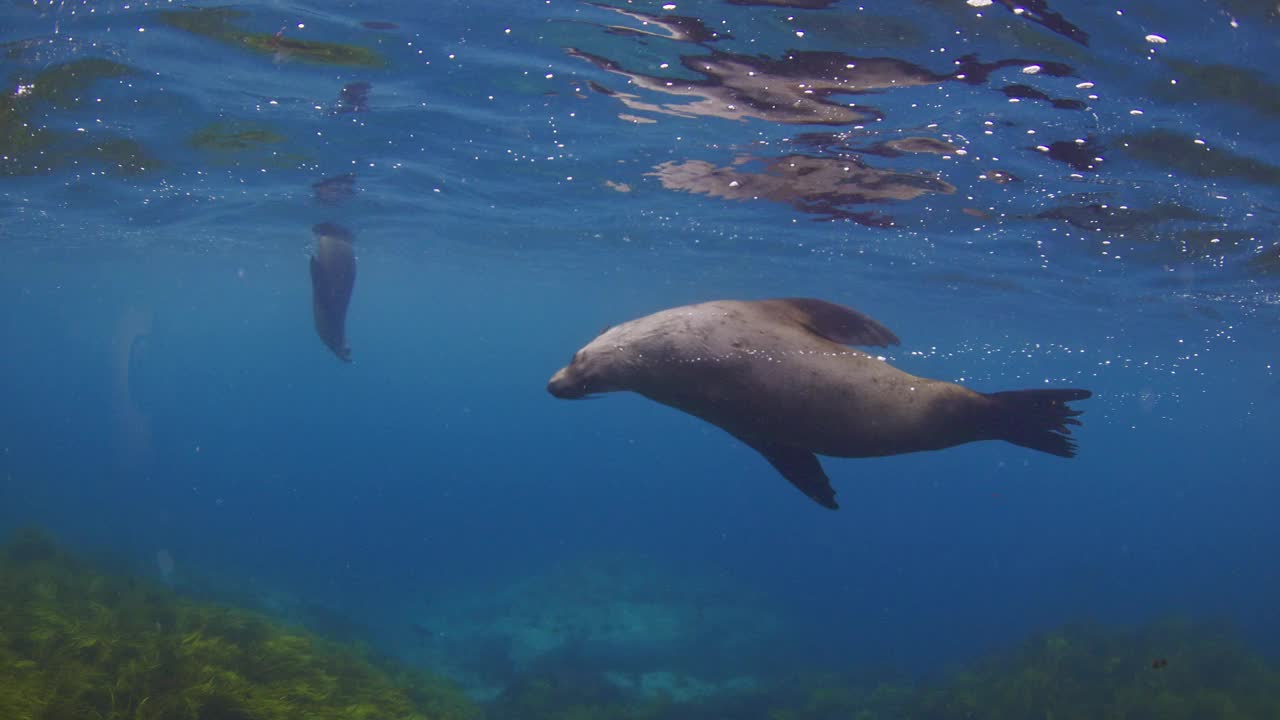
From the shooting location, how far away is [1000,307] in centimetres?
2784

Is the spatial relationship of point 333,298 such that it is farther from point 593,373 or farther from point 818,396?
point 818,396

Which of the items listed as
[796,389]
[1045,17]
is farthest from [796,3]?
[796,389]

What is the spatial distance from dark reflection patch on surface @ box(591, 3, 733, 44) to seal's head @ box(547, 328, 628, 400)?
489 cm

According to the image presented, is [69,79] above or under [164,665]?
above

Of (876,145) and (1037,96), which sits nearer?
(1037,96)

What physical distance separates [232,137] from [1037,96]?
13.9 m

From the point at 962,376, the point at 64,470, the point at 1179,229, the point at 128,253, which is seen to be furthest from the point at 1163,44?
the point at 962,376

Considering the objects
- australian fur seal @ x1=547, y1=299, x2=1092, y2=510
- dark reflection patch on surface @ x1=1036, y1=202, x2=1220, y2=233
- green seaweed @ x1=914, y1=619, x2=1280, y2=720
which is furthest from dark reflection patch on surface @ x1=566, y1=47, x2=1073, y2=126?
green seaweed @ x1=914, y1=619, x2=1280, y2=720

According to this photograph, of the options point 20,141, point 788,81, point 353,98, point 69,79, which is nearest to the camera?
point 788,81

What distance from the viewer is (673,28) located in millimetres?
7621

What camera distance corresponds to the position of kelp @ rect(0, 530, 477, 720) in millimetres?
6543

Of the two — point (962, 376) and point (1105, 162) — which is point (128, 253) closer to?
point (1105, 162)

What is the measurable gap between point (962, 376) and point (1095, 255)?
204 feet

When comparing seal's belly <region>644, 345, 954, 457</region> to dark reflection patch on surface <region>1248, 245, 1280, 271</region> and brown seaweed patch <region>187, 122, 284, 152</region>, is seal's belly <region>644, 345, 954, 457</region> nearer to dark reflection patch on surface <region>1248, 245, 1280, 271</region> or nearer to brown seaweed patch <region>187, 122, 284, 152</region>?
brown seaweed patch <region>187, 122, 284, 152</region>
